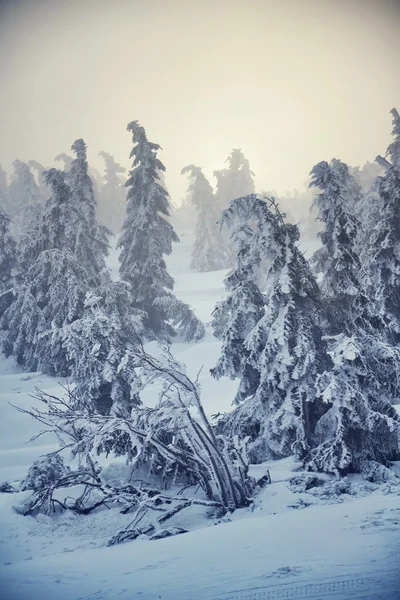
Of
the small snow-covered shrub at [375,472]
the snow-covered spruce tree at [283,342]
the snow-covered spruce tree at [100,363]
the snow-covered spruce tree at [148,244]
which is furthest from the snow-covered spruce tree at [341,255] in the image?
the snow-covered spruce tree at [148,244]

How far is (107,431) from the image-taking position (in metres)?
7.11

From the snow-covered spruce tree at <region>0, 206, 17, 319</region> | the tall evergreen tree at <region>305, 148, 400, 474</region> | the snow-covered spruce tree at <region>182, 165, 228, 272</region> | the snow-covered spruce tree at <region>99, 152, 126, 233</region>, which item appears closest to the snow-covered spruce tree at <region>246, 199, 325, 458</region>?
the tall evergreen tree at <region>305, 148, 400, 474</region>

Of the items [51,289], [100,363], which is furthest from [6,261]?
[100,363]

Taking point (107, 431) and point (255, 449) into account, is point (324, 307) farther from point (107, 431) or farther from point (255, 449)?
point (107, 431)

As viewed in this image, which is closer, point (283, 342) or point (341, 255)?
point (283, 342)

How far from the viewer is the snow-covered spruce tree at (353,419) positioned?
7.52 m

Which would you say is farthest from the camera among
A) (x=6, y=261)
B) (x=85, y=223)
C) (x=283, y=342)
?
(x=6, y=261)

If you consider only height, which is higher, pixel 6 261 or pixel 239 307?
pixel 6 261

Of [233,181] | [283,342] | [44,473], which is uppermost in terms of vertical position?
[233,181]

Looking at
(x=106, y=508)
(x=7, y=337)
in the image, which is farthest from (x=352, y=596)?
(x=7, y=337)

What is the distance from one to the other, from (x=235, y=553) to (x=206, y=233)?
145ft

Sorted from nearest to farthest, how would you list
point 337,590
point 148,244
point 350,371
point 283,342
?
point 337,590 < point 350,371 < point 283,342 < point 148,244

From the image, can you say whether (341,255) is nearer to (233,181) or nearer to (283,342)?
(283,342)

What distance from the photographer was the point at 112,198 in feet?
187
